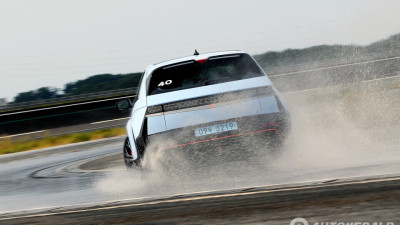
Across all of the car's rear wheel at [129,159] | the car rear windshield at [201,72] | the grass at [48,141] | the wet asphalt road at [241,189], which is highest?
the car rear windshield at [201,72]

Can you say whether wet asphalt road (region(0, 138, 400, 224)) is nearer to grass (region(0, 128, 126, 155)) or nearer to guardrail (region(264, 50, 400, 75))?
grass (region(0, 128, 126, 155))

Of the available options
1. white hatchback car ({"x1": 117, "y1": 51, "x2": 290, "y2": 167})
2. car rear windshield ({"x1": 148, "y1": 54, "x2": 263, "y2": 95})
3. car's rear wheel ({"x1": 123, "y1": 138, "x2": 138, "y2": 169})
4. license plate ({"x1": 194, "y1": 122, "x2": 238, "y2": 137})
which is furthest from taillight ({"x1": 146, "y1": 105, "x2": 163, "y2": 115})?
car's rear wheel ({"x1": 123, "y1": 138, "x2": 138, "y2": 169})

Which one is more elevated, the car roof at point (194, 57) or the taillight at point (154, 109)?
the car roof at point (194, 57)

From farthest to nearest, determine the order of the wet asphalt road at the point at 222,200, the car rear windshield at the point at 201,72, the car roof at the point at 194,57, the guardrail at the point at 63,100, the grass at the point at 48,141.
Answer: the guardrail at the point at 63,100 → the grass at the point at 48,141 → the car roof at the point at 194,57 → the car rear windshield at the point at 201,72 → the wet asphalt road at the point at 222,200

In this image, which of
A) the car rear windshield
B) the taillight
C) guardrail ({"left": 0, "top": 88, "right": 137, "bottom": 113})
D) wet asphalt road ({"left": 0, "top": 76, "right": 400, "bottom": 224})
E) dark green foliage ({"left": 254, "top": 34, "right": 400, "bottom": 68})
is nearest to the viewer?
wet asphalt road ({"left": 0, "top": 76, "right": 400, "bottom": 224})

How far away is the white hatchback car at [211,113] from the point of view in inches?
276

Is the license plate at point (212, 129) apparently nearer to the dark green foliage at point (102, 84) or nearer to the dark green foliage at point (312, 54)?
the dark green foliage at point (312, 54)

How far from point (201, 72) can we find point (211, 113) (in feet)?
2.26

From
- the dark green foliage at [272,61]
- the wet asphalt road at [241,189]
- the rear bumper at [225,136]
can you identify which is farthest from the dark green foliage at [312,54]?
the rear bumper at [225,136]

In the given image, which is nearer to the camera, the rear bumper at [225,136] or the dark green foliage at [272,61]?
the rear bumper at [225,136]

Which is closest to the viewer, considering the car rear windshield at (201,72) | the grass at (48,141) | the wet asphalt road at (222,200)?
the wet asphalt road at (222,200)

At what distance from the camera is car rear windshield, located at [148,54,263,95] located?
7.37 m

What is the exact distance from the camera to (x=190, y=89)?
23.6 ft

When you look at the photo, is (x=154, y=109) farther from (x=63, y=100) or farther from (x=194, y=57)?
(x=63, y=100)
